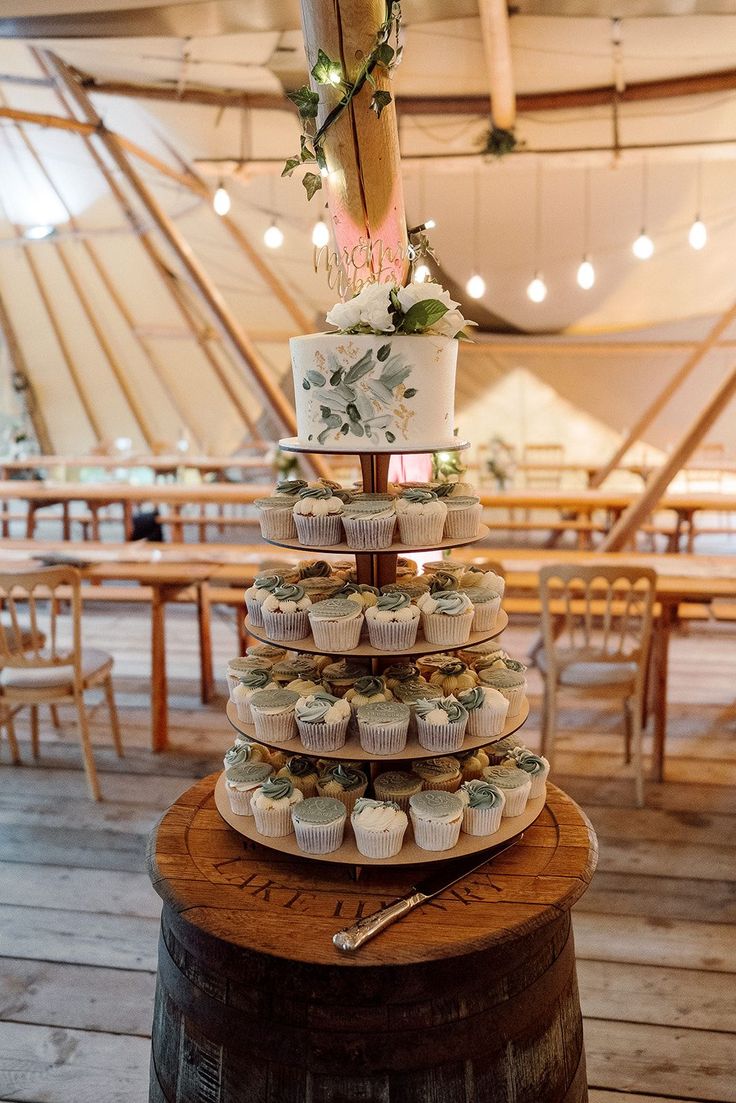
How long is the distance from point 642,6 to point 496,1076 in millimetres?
3921

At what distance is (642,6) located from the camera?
3816 mm

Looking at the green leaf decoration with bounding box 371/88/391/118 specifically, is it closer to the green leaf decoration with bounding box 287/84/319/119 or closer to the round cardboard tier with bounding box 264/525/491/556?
the green leaf decoration with bounding box 287/84/319/119

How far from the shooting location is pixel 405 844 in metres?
1.76

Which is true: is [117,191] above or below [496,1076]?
above

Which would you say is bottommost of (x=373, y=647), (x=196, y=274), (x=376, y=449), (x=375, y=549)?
(x=373, y=647)

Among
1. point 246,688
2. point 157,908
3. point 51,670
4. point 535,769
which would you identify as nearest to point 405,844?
point 535,769

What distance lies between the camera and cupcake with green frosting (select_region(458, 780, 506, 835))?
1761 millimetres

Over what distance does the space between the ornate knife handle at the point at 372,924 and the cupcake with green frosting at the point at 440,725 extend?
263 millimetres

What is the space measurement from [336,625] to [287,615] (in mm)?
121

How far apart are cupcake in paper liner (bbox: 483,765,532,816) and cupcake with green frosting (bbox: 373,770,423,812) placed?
15 centimetres

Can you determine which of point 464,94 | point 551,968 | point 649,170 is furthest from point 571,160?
point 551,968

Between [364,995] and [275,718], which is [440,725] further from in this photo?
[364,995]

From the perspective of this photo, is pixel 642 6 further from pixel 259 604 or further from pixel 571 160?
pixel 259 604

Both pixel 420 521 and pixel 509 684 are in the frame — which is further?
pixel 509 684
